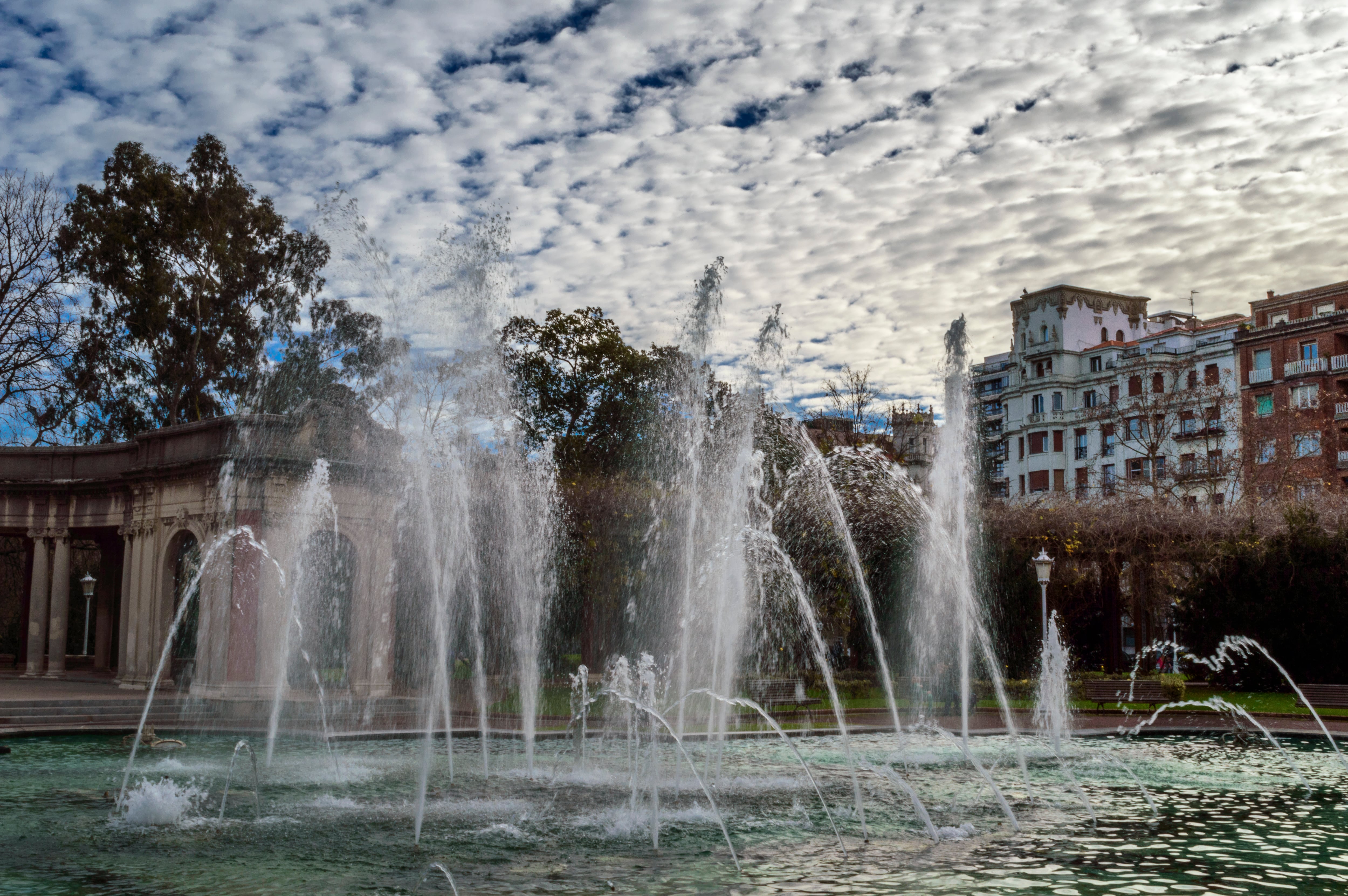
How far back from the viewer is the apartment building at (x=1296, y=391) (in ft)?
141

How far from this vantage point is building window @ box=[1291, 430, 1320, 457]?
43219 millimetres

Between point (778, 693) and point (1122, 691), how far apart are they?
26.1ft

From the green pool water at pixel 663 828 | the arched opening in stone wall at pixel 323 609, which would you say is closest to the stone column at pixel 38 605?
the arched opening in stone wall at pixel 323 609

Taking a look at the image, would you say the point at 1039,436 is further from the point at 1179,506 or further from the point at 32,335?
the point at 32,335

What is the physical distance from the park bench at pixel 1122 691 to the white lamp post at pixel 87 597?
31.9 meters

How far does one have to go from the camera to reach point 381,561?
25.7 metres

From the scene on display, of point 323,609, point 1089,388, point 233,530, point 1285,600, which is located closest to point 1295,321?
point 1089,388

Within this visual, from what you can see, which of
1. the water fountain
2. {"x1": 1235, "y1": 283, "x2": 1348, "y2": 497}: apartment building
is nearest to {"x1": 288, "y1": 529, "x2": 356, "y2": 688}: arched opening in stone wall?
the water fountain

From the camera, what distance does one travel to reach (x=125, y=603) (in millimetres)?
28625

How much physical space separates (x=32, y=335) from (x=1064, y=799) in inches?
1403

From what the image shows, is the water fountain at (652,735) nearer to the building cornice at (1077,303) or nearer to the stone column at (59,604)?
the stone column at (59,604)

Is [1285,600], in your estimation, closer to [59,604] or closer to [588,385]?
[588,385]

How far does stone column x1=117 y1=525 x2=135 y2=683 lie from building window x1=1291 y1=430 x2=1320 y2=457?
41.6m

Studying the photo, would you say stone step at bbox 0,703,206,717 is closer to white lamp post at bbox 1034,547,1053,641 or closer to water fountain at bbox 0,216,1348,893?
water fountain at bbox 0,216,1348,893
